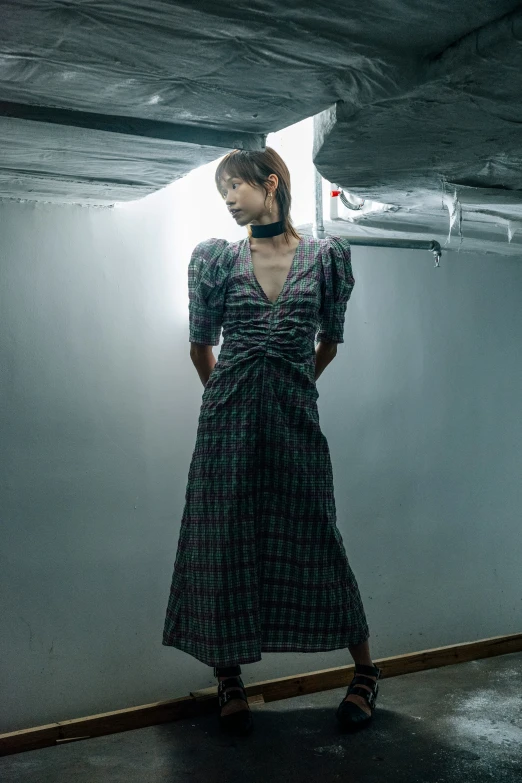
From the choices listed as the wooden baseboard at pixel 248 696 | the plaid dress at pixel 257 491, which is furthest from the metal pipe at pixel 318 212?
the wooden baseboard at pixel 248 696

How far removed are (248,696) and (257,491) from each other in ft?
2.59

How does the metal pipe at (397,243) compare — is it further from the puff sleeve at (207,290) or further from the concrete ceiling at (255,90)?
the puff sleeve at (207,290)

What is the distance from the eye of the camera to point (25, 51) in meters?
1.44

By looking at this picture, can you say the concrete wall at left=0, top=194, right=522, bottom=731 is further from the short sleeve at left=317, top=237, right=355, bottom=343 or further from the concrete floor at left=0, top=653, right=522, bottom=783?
the short sleeve at left=317, top=237, right=355, bottom=343

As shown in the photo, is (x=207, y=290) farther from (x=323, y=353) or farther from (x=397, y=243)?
(x=397, y=243)

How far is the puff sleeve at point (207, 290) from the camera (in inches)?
92.6

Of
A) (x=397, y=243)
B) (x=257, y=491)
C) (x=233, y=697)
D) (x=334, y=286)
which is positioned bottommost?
(x=233, y=697)

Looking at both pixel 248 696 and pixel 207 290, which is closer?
pixel 207 290

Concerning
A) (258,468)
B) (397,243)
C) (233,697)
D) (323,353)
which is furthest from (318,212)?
(233,697)

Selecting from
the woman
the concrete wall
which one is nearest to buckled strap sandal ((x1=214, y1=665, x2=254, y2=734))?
the woman

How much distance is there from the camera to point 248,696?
2689 millimetres

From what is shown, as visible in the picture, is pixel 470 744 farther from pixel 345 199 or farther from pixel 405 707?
pixel 345 199

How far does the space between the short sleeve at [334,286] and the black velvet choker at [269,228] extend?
135 millimetres

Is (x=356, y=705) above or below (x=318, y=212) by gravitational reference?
below
